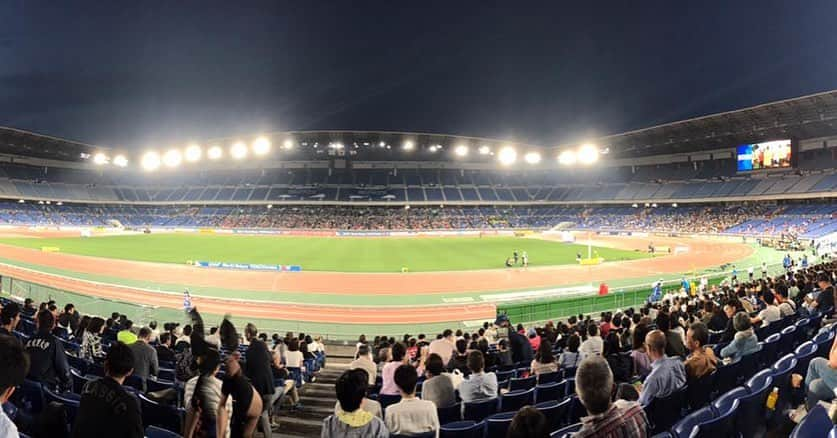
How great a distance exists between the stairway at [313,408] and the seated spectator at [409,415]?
12.6 feet

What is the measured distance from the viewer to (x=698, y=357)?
564 centimetres

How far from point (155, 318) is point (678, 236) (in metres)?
66.5

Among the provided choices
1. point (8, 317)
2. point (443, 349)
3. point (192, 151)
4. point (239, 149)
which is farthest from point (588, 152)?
point (8, 317)

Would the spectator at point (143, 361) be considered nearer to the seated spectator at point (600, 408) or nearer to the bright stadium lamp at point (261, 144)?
the seated spectator at point (600, 408)

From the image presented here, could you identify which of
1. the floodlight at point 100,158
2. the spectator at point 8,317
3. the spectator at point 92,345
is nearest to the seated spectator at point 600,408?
the spectator at point 8,317

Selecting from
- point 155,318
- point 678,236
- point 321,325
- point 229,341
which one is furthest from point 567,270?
point 678,236

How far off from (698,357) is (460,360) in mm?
4544

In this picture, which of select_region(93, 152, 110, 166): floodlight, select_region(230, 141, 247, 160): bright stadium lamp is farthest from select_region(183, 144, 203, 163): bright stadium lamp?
select_region(93, 152, 110, 166): floodlight

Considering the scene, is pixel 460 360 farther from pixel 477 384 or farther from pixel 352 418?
pixel 352 418

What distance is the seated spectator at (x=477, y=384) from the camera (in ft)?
21.1

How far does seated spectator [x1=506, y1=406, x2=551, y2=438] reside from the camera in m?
2.55

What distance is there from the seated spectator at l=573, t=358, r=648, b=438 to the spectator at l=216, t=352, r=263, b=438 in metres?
2.91

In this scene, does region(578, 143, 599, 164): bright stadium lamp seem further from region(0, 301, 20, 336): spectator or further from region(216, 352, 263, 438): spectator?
region(216, 352, 263, 438): spectator

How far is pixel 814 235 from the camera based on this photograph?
4722 centimetres
